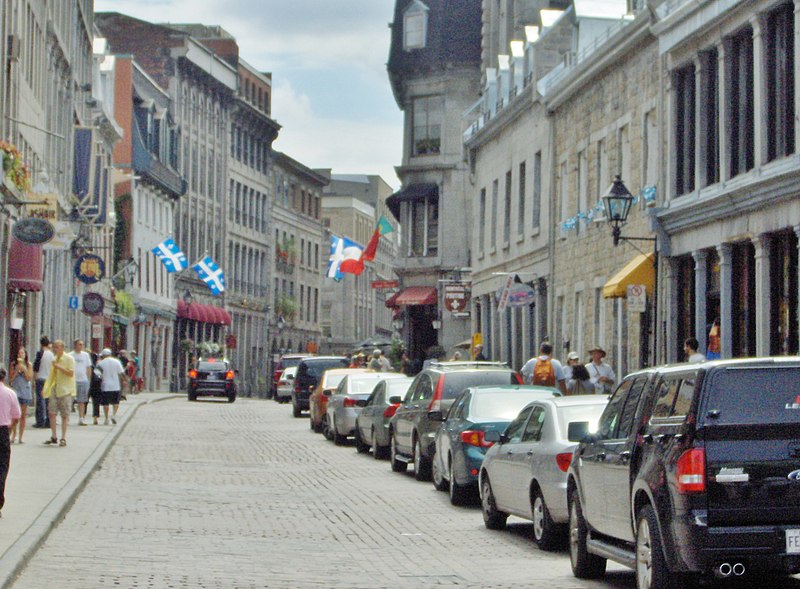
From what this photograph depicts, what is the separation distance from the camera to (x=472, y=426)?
19609 mm

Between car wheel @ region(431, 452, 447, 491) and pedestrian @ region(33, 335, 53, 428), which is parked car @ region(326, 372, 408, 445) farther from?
car wheel @ region(431, 452, 447, 491)

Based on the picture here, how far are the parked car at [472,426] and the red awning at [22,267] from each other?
1994 centimetres

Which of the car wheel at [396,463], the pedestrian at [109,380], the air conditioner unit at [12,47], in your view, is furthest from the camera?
the pedestrian at [109,380]

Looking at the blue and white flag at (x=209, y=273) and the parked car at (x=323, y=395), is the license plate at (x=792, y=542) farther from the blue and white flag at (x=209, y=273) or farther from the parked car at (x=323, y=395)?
the blue and white flag at (x=209, y=273)

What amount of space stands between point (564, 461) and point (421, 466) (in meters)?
9.43

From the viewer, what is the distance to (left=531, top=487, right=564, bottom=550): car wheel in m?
15.0

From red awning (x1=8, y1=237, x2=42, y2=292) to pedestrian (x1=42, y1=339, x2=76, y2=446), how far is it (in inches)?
374

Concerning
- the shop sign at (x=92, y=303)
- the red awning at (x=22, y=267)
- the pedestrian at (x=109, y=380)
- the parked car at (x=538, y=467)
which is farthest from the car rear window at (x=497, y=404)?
the shop sign at (x=92, y=303)

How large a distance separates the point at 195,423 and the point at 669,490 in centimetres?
3437

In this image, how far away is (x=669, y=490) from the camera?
10586 millimetres

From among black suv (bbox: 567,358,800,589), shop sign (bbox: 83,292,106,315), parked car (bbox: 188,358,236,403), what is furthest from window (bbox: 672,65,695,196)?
parked car (bbox: 188,358,236,403)

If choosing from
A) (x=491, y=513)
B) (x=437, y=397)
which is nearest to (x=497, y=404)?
(x=491, y=513)

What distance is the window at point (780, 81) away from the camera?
25859mm

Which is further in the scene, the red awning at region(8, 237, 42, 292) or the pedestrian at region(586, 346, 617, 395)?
the red awning at region(8, 237, 42, 292)
